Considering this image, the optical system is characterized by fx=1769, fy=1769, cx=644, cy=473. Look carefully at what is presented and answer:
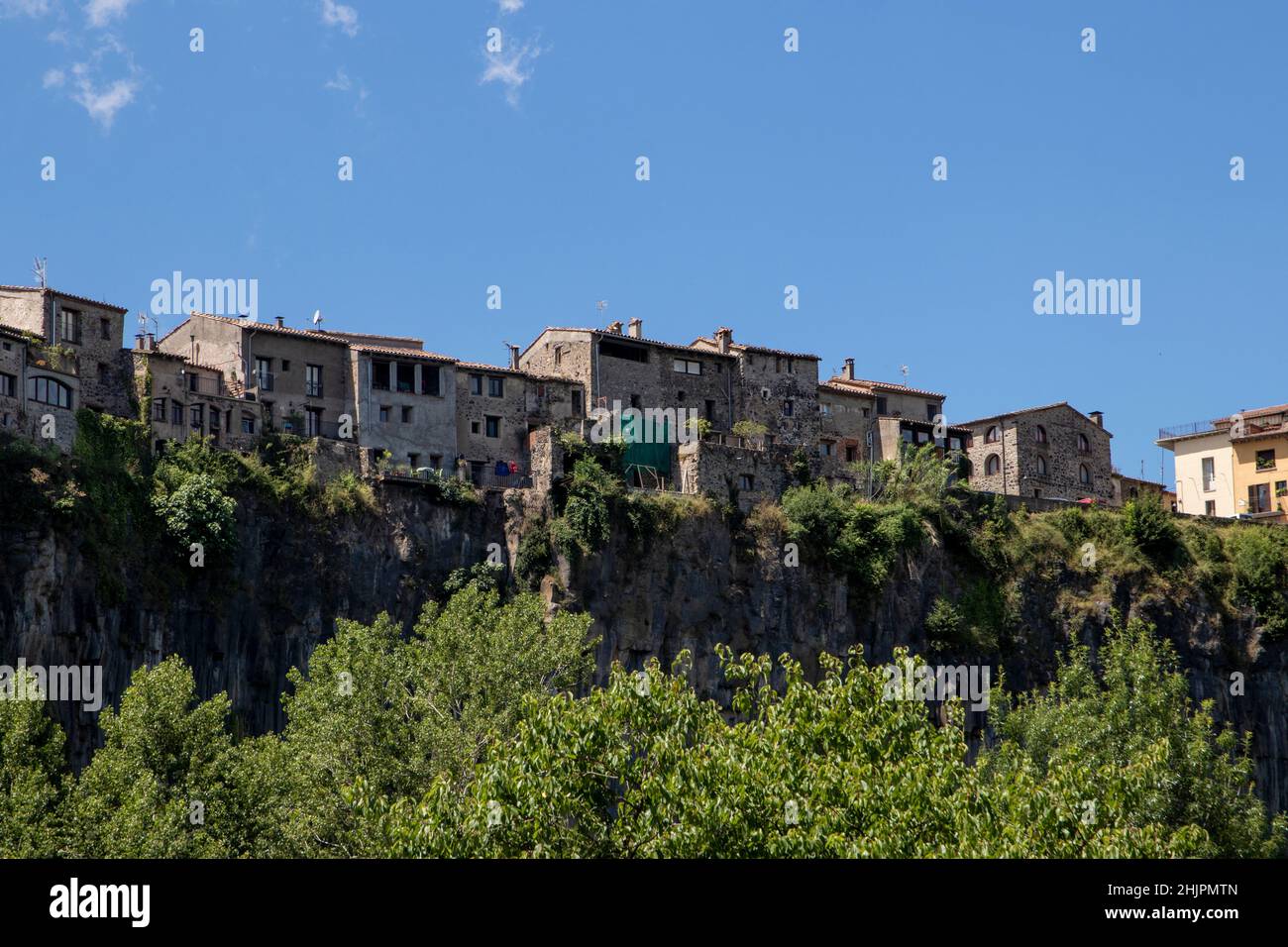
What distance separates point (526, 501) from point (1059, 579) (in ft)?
87.0

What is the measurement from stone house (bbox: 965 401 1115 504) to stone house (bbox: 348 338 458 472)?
1158 inches

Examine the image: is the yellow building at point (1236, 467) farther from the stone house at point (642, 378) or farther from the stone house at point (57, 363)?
the stone house at point (57, 363)

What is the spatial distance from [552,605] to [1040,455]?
36.2m

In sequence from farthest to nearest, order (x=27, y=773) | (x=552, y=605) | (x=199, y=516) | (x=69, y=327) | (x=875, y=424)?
(x=875, y=424) → (x=69, y=327) → (x=552, y=605) → (x=199, y=516) → (x=27, y=773)

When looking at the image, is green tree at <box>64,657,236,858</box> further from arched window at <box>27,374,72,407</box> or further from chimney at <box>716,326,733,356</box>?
chimney at <box>716,326,733,356</box>

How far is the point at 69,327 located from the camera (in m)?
69.6

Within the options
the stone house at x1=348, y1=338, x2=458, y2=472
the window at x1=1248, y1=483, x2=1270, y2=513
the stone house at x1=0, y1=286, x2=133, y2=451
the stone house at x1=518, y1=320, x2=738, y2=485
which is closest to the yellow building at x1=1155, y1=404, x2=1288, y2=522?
the window at x1=1248, y1=483, x2=1270, y2=513

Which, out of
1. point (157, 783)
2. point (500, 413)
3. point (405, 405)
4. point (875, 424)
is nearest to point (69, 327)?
point (405, 405)

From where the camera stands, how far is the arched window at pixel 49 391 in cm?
6384

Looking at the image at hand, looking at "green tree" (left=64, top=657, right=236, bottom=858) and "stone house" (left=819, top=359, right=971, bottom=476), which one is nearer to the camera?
"green tree" (left=64, top=657, right=236, bottom=858)

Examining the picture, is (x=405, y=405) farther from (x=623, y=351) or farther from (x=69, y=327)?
(x=69, y=327)

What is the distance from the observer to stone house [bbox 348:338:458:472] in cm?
7612

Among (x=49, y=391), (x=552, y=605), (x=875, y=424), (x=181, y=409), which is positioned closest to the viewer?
(x=49, y=391)

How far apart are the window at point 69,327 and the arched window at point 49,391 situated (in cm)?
474
